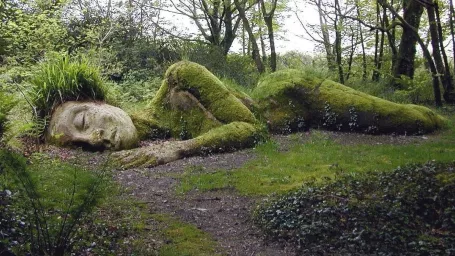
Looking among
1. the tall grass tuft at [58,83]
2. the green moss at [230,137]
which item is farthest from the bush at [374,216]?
the tall grass tuft at [58,83]

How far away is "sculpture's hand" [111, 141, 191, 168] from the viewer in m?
9.43

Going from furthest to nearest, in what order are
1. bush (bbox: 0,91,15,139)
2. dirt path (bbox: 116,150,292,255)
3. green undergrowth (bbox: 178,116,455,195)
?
bush (bbox: 0,91,15,139), green undergrowth (bbox: 178,116,455,195), dirt path (bbox: 116,150,292,255)

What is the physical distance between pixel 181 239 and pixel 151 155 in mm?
4515

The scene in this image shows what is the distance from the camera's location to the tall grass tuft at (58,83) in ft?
35.3

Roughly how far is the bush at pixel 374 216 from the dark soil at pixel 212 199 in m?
0.32

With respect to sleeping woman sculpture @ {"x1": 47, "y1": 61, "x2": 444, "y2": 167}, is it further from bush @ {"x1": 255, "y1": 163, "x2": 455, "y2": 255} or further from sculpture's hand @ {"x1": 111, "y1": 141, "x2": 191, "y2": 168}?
bush @ {"x1": 255, "y1": 163, "x2": 455, "y2": 255}

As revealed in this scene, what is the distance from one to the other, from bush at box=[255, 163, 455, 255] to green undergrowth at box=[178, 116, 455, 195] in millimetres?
1416

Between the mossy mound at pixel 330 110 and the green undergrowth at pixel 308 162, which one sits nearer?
the green undergrowth at pixel 308 162

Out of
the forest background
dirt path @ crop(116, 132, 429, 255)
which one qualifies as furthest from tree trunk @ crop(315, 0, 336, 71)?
dirt path @ crop(116, 132, 429, 255)

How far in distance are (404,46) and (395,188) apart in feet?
40.2

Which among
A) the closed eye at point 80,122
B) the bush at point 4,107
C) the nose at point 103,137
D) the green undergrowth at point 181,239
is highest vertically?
the bush at point 4,107

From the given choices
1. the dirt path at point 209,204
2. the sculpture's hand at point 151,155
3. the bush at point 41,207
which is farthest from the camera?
the sculpture's hand at point 151,155

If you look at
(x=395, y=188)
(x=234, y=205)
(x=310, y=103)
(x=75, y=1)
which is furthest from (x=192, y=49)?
(x=395, y=188)

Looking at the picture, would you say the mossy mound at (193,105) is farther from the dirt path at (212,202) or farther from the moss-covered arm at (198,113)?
the dirt path at (212,202)
